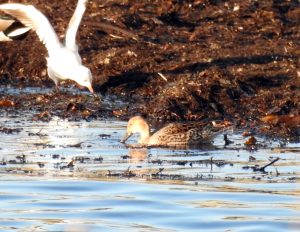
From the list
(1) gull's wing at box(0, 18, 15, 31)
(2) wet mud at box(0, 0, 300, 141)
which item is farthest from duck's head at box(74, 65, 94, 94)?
(1) gull's wing at box(0, 18, 15, 31)

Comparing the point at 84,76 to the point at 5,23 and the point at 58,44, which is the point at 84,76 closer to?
the point at 58,44

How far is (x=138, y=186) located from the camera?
12.3 m

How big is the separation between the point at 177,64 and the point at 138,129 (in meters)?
4.47

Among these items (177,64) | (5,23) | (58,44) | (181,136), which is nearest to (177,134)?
(181,136)

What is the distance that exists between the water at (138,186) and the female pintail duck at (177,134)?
20 centimetres

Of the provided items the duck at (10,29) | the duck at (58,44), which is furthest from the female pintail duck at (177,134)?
the duck at (58,44)

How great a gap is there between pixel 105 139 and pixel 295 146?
2.42m

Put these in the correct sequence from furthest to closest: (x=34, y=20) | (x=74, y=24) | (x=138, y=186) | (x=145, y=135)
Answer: (x=74, y=24) → (x=34, y=20) → (x=145, y=135) → (x=138, y=186)

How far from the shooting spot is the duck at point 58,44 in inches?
712

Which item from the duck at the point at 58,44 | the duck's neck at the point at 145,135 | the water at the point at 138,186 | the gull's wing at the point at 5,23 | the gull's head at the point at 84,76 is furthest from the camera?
the gull's head at the point at 84,76

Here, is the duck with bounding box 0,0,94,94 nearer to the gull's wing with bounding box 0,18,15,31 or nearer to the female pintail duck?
the gull's wing with bounding box 0,18,15,31

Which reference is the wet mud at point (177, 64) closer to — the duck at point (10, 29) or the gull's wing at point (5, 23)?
the duck at point (10, 29)

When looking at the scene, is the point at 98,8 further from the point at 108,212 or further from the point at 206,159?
the point at 108,212

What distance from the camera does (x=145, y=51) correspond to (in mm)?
20359
